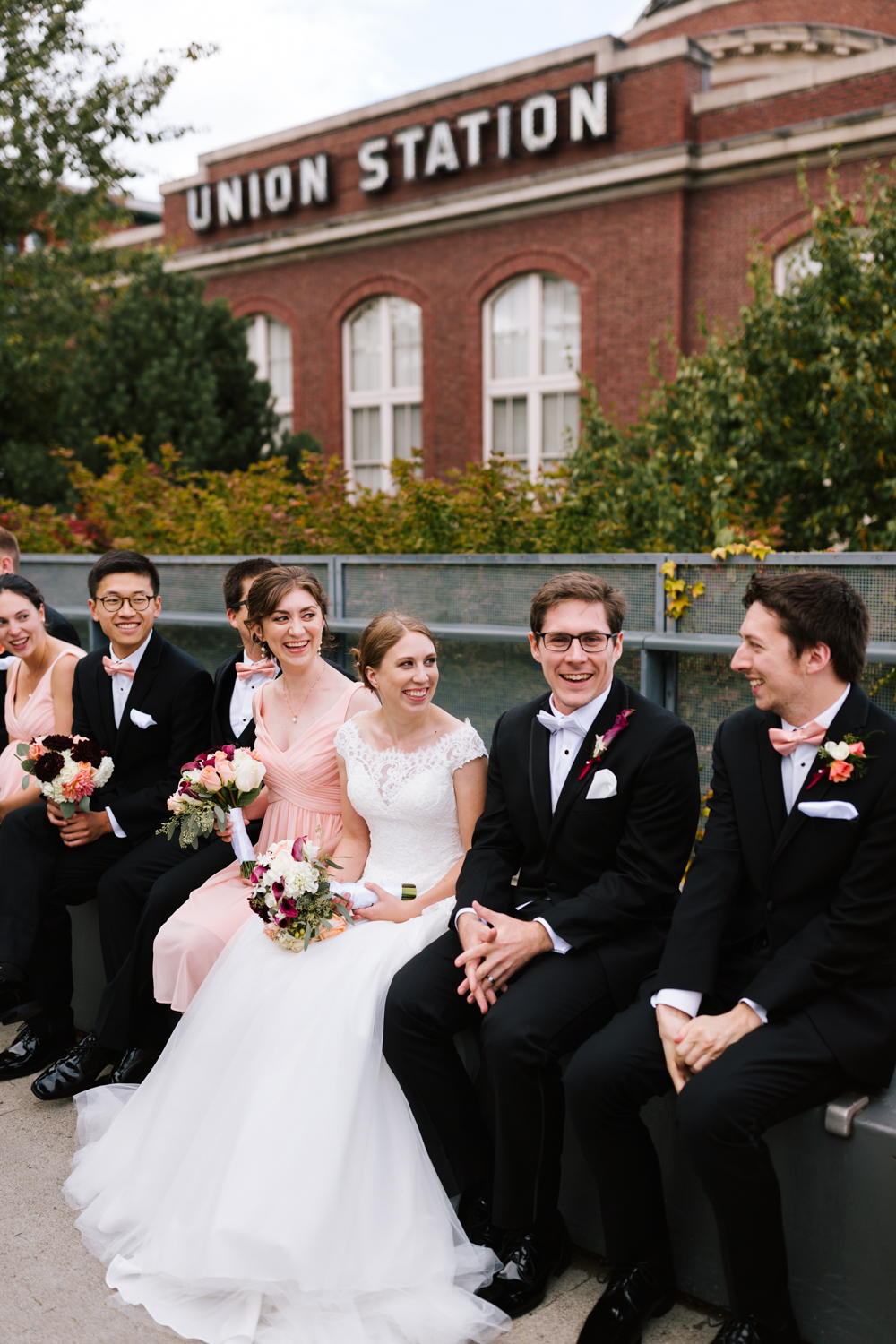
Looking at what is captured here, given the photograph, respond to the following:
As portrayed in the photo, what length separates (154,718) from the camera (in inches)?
186

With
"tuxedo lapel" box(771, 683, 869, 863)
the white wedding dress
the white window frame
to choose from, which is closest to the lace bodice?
the white wedding dress

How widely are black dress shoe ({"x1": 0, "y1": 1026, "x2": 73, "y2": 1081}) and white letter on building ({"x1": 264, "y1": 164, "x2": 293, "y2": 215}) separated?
1948 centimetres

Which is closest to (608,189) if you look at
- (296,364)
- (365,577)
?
(296,364)

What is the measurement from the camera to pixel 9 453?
1625 centimetres

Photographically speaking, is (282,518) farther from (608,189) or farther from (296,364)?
(296,364)

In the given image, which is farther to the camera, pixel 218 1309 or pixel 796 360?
pixel 796 360

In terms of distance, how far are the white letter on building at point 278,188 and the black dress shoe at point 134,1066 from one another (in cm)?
1980

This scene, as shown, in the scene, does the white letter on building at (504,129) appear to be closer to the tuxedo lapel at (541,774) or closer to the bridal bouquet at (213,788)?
the bridal bouquet at (213,788)

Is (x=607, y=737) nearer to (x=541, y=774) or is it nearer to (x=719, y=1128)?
(x=541, y=774)

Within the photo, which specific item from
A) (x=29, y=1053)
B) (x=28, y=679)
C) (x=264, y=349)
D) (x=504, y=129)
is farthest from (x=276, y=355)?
(x=29, y=1053)

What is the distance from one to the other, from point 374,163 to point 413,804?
731 inches

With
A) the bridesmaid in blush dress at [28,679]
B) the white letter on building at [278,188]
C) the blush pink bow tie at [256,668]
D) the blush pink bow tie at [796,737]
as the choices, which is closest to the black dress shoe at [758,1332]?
the blush pink bow tie at [796,737]

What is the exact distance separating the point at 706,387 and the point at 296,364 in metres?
14.5

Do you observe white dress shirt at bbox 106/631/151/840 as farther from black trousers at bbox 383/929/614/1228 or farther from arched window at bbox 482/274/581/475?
arched window at bbox 482/274/581/475
